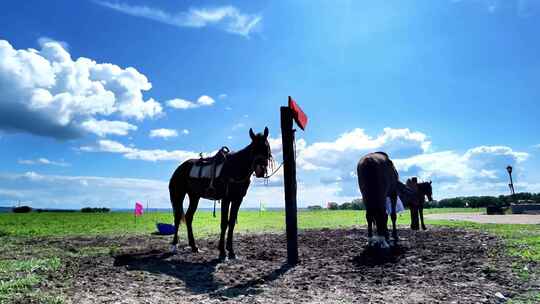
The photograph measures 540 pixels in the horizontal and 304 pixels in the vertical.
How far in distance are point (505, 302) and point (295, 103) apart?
6047 millimetres

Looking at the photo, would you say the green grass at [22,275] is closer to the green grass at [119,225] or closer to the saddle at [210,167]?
the saddle at [210,167]

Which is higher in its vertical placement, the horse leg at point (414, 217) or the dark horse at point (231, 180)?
the dark horse at point (231, 180)

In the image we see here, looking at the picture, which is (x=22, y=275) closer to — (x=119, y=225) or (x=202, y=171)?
(x=202, y=171)

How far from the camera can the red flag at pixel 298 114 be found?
924 centimetres

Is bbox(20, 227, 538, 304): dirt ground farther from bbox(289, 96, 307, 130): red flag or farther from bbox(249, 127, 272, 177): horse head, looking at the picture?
bbox(289, 96, 307, 130): red flag

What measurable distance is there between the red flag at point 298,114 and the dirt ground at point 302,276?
3419 millimetres

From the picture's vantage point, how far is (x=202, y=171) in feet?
34.4

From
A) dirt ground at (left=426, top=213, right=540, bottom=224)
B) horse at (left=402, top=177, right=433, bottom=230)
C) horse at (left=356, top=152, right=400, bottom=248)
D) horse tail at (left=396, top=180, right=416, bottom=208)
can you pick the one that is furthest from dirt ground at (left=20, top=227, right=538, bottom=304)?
dirt ground at (left=426, top=213, right=540, bottom=224)

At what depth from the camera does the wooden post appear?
8.65 meters

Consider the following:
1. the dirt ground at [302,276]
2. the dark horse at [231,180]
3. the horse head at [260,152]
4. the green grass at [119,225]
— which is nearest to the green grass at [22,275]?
the dirt ground at [302,276]

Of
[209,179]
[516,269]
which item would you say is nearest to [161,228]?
[209,179]

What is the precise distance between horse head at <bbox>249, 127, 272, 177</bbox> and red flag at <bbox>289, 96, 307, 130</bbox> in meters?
1.01

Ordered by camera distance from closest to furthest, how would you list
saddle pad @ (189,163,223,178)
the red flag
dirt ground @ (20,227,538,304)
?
1. dirt ground @ (20,227,538,304)
2. the red flag
3. saddle pad @ (189,163,223,178)

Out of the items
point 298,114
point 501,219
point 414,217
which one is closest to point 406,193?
point 414,217
